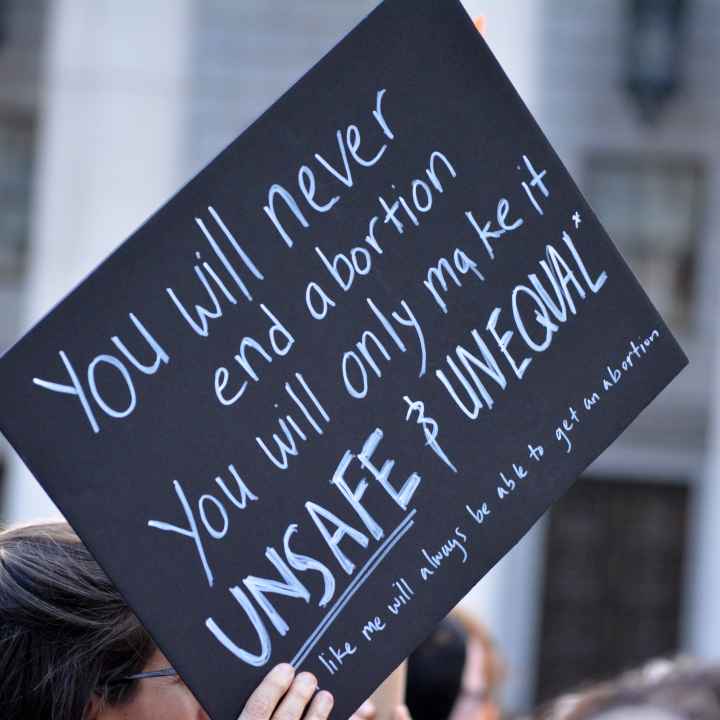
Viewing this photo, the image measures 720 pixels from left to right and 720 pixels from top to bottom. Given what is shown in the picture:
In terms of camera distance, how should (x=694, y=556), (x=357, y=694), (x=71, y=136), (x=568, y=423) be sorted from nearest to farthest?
(x=357, y=694) < (x=568, y=423) < (x=71, y=136) < (x=694, y=556)

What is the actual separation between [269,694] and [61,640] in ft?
1.07

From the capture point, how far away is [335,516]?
1974mm

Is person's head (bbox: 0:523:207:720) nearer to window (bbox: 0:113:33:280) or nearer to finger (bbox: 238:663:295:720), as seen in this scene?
finger (bbox: 238:663:295:720)

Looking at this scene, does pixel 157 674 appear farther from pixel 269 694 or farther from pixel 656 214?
pixel 656 214

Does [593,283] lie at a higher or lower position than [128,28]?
lower

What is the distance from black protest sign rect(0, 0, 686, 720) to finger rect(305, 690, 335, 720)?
2 cm

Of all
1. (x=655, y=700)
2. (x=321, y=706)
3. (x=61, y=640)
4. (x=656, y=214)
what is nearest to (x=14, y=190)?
(x=656, y=214)

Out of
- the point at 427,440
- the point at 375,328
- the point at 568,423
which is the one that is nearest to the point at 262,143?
the point at 375,328

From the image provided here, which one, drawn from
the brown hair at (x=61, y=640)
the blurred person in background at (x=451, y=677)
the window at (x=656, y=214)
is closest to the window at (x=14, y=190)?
the window at (x=656, y=214)

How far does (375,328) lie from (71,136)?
817 cm

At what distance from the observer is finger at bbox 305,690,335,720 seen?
191 cm

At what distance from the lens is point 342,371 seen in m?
2.01

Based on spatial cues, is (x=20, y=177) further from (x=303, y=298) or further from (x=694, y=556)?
(x=303, y=298)

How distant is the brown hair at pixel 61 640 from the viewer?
80.0 inches
